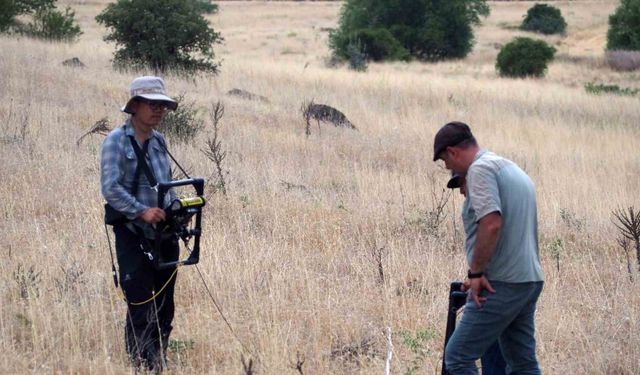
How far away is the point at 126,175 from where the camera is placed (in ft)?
15.9

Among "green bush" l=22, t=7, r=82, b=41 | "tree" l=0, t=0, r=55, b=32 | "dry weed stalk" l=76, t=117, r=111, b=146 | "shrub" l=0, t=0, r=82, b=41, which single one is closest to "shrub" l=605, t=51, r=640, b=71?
"shrub" l=0, t=0, r=82, b=41

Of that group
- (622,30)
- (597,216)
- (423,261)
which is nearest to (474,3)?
(622,30)

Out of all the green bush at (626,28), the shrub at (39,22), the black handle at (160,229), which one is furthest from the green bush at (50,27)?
the green bush at (626,28)

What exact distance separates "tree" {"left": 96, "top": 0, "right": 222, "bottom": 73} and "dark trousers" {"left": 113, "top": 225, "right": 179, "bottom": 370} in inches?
591

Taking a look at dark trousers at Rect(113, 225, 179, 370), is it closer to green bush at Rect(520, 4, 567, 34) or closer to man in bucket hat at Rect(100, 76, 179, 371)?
man in bucket hat at Rect(100, 76, 179, 371)

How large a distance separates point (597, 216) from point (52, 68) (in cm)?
1104

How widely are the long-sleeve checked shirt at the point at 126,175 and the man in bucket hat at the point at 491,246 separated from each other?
1636 millimetres

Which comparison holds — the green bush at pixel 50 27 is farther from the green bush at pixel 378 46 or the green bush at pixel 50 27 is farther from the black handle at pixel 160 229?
the black handle at pixel 160 229

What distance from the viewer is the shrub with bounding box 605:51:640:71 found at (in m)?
→ 34.4

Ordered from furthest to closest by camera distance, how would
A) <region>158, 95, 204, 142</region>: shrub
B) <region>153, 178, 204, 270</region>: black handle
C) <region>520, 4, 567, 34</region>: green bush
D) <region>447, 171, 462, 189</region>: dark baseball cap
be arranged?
<region>520, 4, 567, 34</region>: green bush, <region>158, 95, 204, 142</region>: shrub, <region>153, 178, 204, 270</region>: black handle, <region>447, 171, 462, 189</region>: dark baseball cap

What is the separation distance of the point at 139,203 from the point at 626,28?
4056 centimetres

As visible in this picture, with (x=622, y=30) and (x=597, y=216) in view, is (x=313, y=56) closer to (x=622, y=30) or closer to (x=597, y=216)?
(x=622, y=30)

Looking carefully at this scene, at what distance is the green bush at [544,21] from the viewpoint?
5472 cm

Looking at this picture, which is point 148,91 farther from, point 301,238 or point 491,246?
point 301,238
